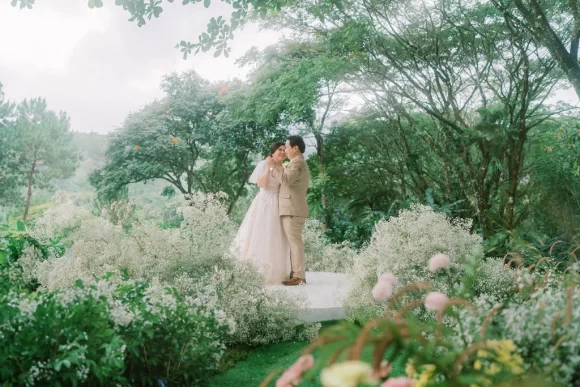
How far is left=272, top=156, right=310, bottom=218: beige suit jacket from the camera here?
21.8ft

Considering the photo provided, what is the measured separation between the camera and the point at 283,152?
7.02 m

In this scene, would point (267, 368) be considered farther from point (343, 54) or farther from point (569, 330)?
point (343, 54)

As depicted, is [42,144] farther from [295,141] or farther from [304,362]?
[304,362]

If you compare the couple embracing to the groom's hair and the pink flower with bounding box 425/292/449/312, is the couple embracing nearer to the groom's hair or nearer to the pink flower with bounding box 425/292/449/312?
the groom's hair

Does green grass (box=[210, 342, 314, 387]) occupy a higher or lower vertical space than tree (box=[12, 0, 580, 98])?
lower

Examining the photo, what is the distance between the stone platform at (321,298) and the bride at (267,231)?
41cm

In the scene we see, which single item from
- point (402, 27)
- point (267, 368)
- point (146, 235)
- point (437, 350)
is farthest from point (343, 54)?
point (437, 350)

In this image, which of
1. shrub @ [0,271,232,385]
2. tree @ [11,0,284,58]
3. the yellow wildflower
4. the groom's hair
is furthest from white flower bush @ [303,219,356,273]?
the yellow wildflower

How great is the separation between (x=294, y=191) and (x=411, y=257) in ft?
6.60

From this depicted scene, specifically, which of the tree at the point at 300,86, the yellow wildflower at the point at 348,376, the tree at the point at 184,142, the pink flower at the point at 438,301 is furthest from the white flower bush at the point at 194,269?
the tree at the point at 184,142

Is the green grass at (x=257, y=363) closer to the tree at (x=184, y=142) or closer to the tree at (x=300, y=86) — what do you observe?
the tree at (x=300, y=86)

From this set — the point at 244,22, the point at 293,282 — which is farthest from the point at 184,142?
the point at 244,22

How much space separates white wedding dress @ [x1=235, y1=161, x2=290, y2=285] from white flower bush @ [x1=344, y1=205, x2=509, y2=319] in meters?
1.40

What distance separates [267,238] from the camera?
6887 millimetres
